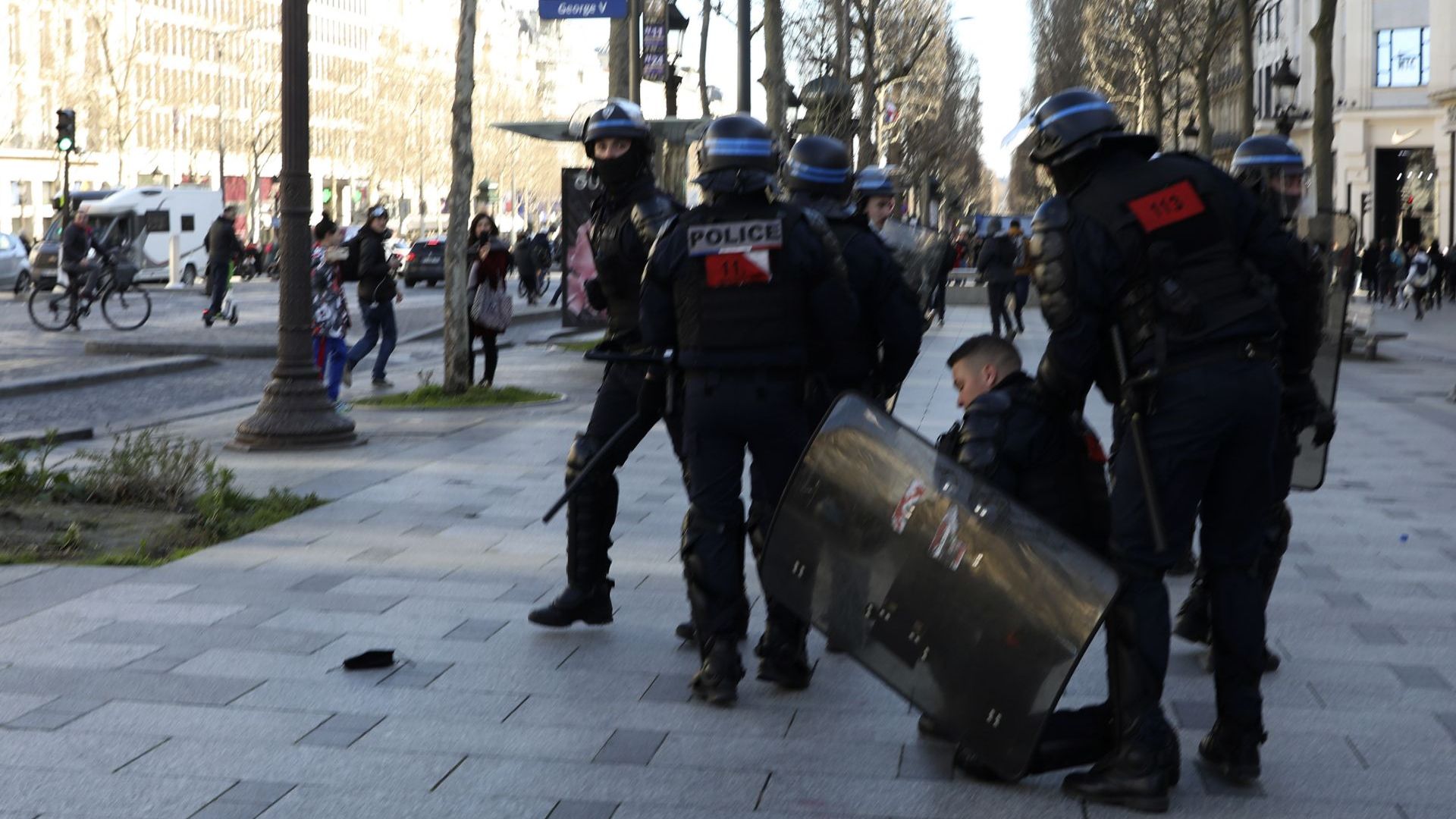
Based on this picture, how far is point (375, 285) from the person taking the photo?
16.6m

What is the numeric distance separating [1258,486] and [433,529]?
4.73 m

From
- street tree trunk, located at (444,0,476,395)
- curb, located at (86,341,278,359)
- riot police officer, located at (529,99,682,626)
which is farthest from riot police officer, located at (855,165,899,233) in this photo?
curb, located at (86,341,278,359)

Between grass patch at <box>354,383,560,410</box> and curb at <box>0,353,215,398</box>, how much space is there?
3.53m

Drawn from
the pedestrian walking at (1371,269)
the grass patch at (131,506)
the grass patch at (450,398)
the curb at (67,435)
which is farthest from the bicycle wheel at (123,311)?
the pedestrian walking at (1371,269)

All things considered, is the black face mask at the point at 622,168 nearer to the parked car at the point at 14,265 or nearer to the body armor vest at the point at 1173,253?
the body armor vest at the point at 1173,253

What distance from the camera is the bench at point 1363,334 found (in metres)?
23.3

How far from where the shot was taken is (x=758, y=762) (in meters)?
4.83

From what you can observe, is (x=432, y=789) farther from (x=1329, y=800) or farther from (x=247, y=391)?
(x=247, y=391)

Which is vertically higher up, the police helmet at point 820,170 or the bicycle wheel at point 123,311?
the police helmet at point 820,170

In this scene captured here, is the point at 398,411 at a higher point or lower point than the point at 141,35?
lower

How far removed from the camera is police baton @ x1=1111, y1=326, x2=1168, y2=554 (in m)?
4.46

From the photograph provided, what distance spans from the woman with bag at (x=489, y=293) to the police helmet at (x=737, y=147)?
422 inches

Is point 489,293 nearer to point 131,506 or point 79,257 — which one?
point 131,506

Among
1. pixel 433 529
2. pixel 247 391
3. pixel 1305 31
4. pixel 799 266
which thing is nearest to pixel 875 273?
pixel 799 266
